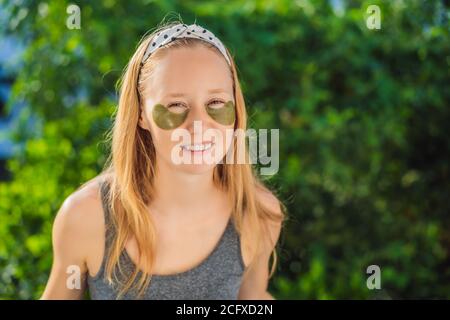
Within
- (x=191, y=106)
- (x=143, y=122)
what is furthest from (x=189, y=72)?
(x=143, y=122)

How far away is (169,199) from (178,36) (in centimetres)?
41

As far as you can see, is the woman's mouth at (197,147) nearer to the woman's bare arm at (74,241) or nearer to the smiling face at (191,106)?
the smiling face at (191,106)

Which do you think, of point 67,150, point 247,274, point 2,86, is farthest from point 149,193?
point 2,86

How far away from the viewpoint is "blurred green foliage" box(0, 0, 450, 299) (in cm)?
293

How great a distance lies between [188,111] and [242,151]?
0.29 metres

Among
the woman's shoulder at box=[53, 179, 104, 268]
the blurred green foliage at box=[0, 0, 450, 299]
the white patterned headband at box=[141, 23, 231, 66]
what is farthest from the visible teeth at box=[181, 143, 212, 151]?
the blurred green foliage at box=[0, 0, 450, 299]

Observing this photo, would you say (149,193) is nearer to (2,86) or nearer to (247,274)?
(247,274)

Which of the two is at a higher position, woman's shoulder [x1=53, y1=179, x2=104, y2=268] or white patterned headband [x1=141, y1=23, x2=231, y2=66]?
white patterned headband [x1=141, y1=23, x2=231, y2=66]

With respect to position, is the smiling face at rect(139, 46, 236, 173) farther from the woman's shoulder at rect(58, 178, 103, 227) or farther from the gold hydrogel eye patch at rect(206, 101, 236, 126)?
the woman's shoulder at rect(58, 178, 103, 227)

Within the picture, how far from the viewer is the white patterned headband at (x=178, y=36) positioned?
5.30ft

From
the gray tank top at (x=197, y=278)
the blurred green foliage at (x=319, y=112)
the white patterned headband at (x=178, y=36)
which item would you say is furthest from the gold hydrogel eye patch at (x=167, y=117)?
the blurred green foliage at (x=319, y=112)

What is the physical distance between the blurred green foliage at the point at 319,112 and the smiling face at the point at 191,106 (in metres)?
1.28

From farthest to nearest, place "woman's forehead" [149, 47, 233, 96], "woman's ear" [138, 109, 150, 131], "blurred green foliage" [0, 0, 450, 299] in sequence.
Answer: "blurred green foliage" [0, 0, 450, 299]
"woman's ear" [138, 109, 150, 131]
"woman's forehead" [149, 47, 233, 96]

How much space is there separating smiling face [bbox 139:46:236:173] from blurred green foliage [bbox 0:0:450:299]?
1278 mm
